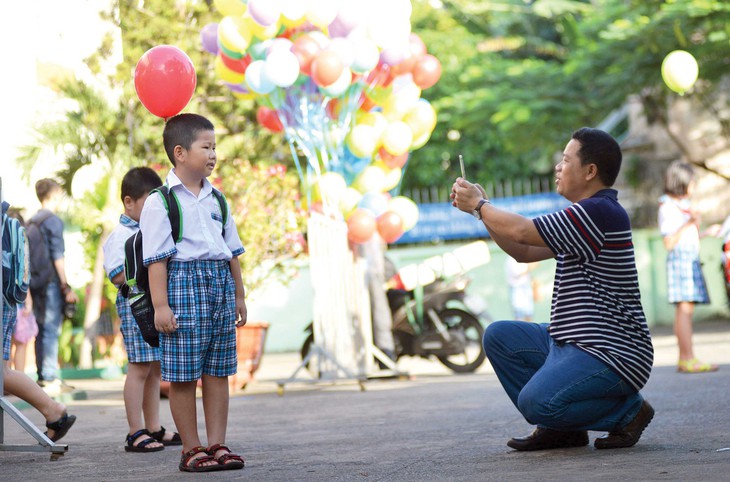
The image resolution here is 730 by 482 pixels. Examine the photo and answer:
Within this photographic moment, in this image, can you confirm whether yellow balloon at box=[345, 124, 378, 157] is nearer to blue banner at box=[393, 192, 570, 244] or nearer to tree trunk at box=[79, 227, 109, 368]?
tree trunk at box=[79, 227, 109, 368]

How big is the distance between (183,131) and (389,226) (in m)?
5.25

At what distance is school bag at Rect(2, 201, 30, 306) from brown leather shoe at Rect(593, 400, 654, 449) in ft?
10.5

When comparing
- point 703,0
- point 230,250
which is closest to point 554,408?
point 230,250

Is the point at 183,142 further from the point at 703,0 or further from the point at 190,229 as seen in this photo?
the point at 703,0

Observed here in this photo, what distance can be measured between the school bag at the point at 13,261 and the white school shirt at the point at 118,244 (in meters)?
0.47

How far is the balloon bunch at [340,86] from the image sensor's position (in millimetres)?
9805

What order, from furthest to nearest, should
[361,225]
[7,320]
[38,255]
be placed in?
1. [38,255]
2. [361,225]
3. [7,320]

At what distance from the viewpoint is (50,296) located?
36.5 ft

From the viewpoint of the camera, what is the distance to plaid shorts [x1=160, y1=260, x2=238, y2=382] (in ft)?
16.8

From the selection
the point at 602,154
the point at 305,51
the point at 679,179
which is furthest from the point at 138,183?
the point at 679,179

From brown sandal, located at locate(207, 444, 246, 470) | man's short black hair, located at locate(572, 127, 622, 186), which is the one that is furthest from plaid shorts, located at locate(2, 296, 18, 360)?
man's short black hair, located at locate(572, 127, 622, 186)

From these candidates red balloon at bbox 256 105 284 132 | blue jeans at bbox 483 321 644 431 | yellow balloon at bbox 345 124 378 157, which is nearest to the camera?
blue jeans at bbox 483 321 644 431

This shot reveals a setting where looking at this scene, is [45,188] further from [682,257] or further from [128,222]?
[682,257]

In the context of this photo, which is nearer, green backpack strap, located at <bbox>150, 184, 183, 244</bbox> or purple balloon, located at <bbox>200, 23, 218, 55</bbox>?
green backpack strap, located at <bbox>150, 184, 183, 244</bbox>
